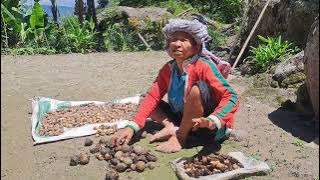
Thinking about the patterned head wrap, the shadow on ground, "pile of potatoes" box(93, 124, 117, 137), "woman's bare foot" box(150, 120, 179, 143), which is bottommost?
the shadow on ground

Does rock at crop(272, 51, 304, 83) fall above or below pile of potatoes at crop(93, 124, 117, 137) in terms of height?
above

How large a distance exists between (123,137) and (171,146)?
36cm

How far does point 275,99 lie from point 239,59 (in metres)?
2.65

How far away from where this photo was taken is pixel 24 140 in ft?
12.9

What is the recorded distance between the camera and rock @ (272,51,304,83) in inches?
231

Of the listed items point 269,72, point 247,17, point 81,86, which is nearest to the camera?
point 81,86

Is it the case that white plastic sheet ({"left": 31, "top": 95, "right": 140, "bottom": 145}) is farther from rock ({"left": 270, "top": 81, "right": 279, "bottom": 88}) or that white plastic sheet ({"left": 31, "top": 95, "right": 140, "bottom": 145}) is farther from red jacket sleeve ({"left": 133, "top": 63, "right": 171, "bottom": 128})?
rock ({"left": 270, "top": 81, "right": 279, "bottom": 88})

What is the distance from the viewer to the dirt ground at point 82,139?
334cm

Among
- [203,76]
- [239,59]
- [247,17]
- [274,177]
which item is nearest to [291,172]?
[274,177]

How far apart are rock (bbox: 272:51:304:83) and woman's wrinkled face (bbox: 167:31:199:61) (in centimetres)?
284

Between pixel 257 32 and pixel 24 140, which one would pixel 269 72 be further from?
pixel 24 140

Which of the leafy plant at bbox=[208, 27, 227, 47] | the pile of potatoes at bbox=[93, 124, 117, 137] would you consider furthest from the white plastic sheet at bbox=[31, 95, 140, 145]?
the leafy plant at bbox=[208, 27, 227, 47]

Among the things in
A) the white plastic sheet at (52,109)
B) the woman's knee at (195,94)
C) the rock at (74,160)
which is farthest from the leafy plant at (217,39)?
the rock at (74,160)

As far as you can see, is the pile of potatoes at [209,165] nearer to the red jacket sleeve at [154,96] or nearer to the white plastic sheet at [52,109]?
the red jacket sleeve at [154,96]
